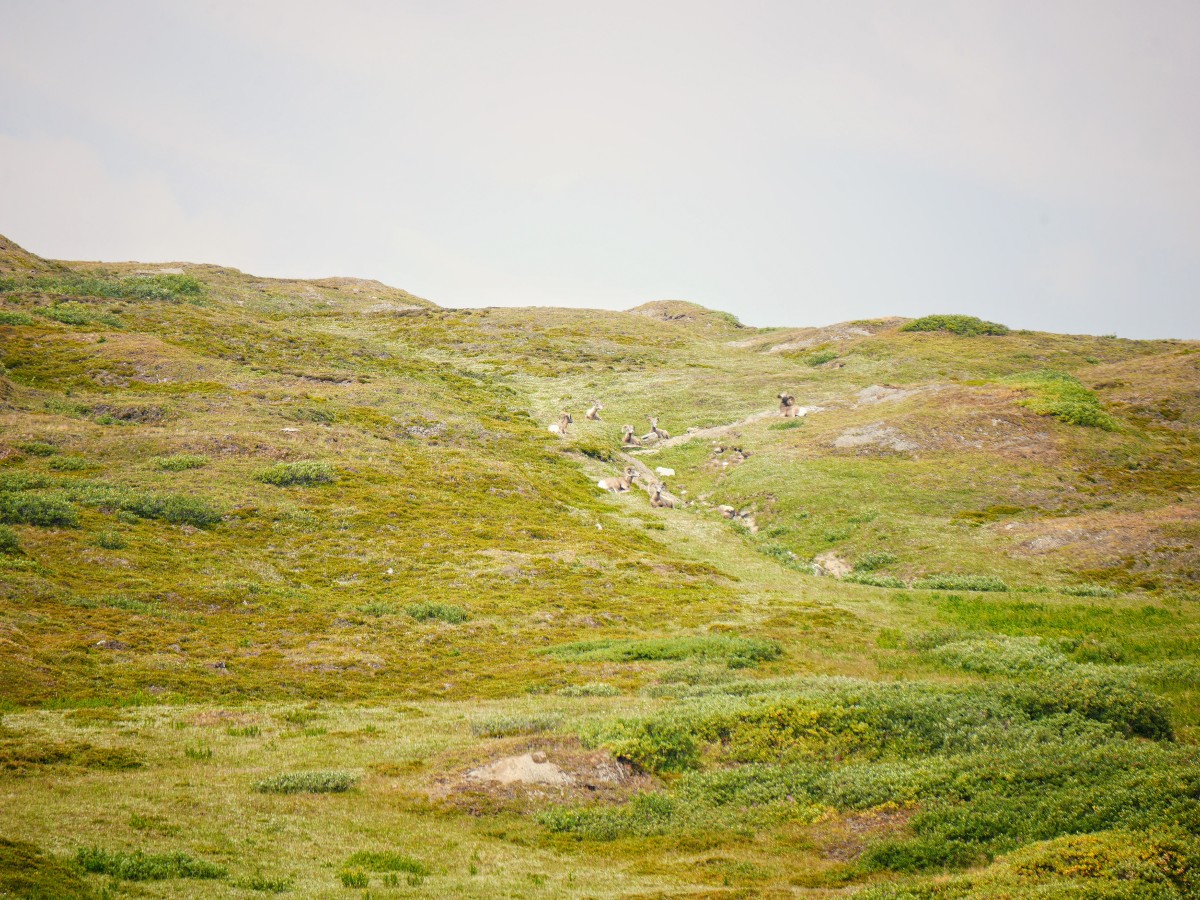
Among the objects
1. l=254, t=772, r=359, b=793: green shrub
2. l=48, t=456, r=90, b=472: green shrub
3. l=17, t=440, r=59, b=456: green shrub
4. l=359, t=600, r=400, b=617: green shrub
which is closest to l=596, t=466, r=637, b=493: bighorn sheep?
l=359, t=600, r=400, b=617: green shrub

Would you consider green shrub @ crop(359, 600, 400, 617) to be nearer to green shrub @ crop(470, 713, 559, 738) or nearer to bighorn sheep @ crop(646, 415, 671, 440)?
green shrub @ crop(470, 713, 559, 738)

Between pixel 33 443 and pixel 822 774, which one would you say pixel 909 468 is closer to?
pixel 822 774

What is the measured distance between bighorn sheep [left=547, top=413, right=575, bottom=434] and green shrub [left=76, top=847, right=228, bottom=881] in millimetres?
70409

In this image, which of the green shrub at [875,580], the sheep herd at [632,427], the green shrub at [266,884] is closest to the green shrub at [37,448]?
the sheep herd at [632,427]

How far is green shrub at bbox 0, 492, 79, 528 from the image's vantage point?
37156mm

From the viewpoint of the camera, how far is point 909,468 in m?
64.4

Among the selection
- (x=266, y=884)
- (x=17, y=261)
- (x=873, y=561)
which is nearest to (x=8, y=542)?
(x=266, y=884)

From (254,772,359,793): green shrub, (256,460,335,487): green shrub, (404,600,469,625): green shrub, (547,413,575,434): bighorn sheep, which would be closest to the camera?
(254,772,359,793): green shrub

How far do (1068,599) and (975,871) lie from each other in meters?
29.4

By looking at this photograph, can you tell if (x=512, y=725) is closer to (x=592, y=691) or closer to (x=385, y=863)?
(x=592, y=691)

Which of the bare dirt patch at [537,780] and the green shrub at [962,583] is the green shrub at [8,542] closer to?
the bare dirt patch at [537,780]

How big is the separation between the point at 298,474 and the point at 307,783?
3851cm

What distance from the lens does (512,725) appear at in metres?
22.8

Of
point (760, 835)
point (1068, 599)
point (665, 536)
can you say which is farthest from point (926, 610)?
point (760, 835)
